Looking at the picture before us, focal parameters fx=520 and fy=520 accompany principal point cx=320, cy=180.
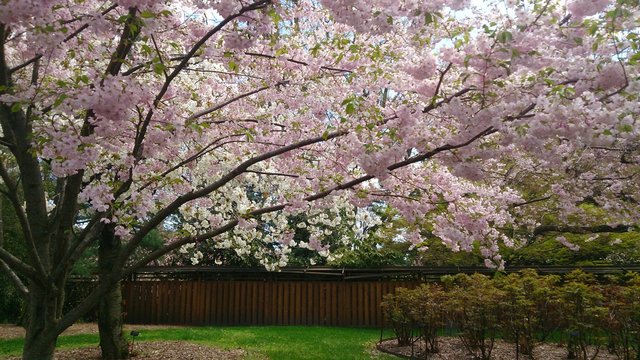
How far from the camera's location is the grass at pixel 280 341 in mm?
7902

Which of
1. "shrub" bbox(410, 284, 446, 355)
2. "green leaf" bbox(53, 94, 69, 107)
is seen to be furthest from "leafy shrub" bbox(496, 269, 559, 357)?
"green leaf" bbox(53, 94, 69, 107)

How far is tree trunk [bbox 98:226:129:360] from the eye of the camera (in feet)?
25.1

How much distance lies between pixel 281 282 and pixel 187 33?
29.1 ft

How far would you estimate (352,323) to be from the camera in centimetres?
1281

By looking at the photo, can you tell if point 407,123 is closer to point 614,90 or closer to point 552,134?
point 552,134

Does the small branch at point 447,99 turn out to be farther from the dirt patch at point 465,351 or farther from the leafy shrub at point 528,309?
the dirt patch at point 465,351

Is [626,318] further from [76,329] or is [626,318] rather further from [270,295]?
[76,329]

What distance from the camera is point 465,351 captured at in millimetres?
8055

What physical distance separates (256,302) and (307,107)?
27.6ft

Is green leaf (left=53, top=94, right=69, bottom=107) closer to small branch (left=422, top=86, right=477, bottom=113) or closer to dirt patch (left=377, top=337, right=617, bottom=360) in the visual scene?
small branch (left=422, top=86, right=477, bottom=113)

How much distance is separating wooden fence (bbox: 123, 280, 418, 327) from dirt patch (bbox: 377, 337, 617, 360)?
379 cm

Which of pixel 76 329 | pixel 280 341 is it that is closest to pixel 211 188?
pixel 280 341

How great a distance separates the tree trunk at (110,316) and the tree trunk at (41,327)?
8.44 ft

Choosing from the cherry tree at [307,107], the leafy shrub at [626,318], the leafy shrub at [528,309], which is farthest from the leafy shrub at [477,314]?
the leafy shrub at [626,318]
